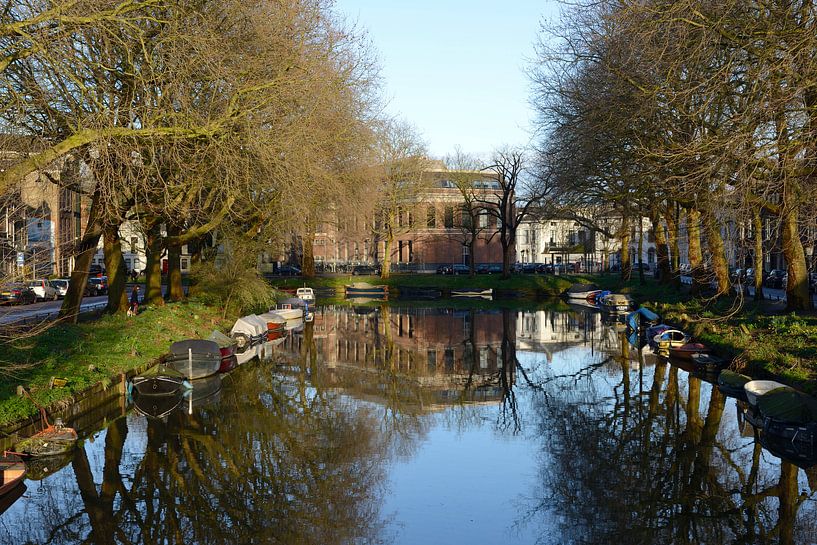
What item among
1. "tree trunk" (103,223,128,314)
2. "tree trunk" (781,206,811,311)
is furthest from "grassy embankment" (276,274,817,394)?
"tree trunk" (103,223,128,314)

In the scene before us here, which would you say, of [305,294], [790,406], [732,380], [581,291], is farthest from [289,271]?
[790,406]

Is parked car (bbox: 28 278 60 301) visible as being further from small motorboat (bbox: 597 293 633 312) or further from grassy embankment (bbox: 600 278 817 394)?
grassy embankment (bbox: 600 278 817 394)

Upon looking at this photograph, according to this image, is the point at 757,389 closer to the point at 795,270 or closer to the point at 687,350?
the point at 795,270

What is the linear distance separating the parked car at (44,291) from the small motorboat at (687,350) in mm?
35170

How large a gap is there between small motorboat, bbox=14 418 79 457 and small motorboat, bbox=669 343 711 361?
21.3 m

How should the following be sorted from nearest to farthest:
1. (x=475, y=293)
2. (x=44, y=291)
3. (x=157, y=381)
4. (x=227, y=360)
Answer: (x=157, y=381)
(x=227, y=360)
(x=44, y=291)
(x=475, y=293)

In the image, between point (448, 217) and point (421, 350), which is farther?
point (448, 217)

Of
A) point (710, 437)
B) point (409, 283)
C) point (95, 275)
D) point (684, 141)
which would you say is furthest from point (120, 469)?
point (409, 283)

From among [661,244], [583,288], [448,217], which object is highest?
[448,217]

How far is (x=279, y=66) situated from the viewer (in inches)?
924

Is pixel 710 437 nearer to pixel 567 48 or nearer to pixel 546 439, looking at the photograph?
pixel 546 439

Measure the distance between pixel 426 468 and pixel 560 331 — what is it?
27650 mm

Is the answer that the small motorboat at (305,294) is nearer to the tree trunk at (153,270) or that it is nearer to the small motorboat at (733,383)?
the tree trunk at (153,270)

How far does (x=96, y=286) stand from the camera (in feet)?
194
